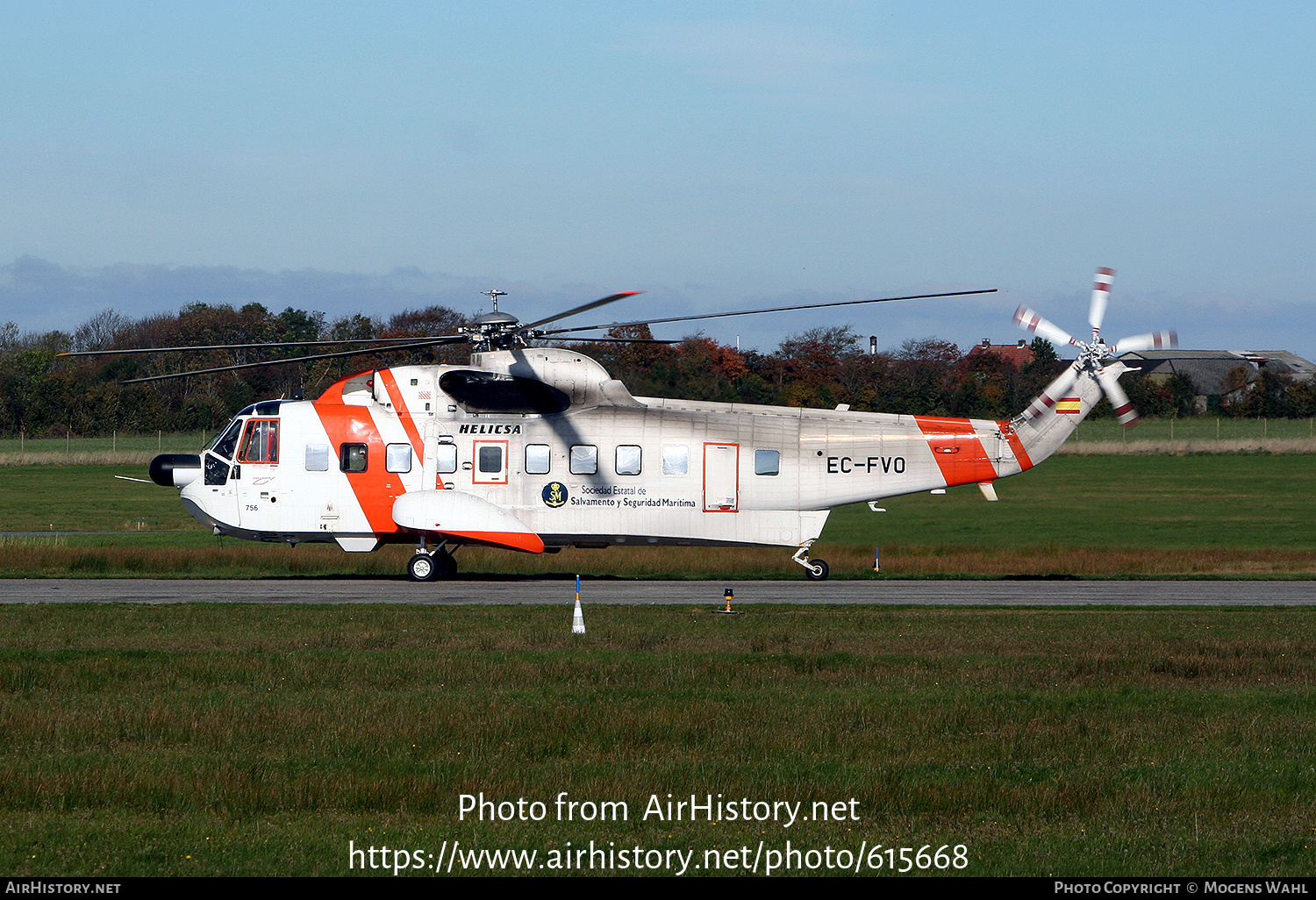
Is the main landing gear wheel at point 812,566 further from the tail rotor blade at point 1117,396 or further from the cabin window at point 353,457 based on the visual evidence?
the cabin window at point 353,457

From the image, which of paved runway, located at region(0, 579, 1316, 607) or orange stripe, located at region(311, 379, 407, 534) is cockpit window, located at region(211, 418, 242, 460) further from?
paved runway, located at region(0, 579, 1316, 607)

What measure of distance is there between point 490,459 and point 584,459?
217cm

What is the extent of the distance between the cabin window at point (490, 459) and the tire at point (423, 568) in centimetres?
259

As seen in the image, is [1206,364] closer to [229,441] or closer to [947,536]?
[947,536]

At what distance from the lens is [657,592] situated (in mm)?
27453

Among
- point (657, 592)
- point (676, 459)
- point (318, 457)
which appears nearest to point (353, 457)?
point (318, 457)

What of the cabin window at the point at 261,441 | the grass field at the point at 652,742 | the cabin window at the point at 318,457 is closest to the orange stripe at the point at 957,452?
the grass field at the point at 652,742

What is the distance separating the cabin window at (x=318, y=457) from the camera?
97.2 feet

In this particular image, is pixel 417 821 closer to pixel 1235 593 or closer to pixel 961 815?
pixel 961 815

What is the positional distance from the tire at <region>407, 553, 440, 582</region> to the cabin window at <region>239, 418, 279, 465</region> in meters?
3.99

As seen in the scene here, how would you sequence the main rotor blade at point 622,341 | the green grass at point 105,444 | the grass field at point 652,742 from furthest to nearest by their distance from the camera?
1. the green grass at point 105,444
2. the main rotor blade at point 622,341
3. the grass field at point 652,742

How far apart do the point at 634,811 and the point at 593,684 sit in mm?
5232

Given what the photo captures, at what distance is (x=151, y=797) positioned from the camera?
9523 mm
